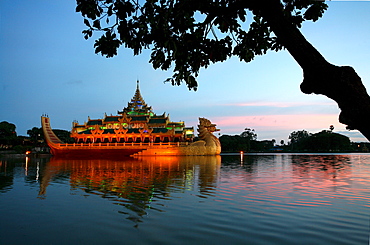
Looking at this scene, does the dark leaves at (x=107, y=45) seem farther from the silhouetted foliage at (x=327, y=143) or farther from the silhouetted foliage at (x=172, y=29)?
the silhouetted foliage at (x=327, y=143)

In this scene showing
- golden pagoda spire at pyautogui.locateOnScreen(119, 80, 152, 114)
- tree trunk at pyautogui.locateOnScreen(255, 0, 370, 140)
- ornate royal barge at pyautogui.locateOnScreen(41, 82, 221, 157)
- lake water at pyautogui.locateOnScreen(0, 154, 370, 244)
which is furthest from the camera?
golden pagoda spire at pyautogui.locateOnScreen(119, 80, 152, 114)

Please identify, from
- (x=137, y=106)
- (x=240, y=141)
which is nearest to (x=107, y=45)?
(x=137, y=106)

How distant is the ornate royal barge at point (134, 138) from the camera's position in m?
46.6

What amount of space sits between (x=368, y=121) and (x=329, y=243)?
8.44ft

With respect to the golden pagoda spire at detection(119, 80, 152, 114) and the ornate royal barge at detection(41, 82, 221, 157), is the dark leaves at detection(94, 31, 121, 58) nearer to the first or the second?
the ornate royal barge at detection(41, 82, 221, 157)

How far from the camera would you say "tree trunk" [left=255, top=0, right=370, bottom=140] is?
3.15 meters

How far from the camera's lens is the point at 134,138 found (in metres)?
51.2

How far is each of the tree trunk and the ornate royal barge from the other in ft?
140

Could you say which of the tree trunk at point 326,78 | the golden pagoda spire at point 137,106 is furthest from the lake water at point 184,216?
the golden pagoda spire at point 137,106

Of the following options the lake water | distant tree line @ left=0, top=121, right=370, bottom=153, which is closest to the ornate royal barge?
distant tree line @ left=0, top=121, right=370, bottom=153

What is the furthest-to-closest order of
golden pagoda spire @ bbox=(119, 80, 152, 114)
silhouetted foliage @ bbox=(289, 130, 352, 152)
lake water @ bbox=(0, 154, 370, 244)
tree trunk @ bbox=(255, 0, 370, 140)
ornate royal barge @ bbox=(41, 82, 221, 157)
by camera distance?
silhouetted foliage @ bbox=(289, 130, 352, 152)
golden pagoda spire @ bbox=(119, 80, 152, 114)
ornate royal barge @ bbox=(41, 82, 221, 157)
lake water @ bbox=(0, 154, 370, 244)
tree trunk @ bbox=(255, 0, 370, 140)

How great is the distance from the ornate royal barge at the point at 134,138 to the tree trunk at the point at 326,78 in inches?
1674

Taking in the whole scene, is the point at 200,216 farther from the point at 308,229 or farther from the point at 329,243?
the point at 329,243

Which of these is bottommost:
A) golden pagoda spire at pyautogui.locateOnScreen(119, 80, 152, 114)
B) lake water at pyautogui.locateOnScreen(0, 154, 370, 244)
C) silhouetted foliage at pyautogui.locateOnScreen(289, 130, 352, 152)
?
lake water at pyautogui.locateOnScreen(0, 154, 370, 244)
